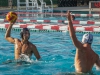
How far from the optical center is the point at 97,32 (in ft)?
40.3

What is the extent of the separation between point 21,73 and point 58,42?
15.0ft

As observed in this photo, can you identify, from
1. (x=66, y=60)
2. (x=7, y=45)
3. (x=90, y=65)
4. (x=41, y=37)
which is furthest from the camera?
(x=41, y=37)

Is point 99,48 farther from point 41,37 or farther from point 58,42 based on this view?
point 41,37

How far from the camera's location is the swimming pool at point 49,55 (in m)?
6.30

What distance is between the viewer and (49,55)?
831 cm

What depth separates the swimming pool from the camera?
6305mm

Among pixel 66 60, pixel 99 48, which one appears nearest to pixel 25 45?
pixel 66 60

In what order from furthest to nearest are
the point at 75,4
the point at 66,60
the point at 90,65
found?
the point at 75,4 < the point at 66,60 < the point at 90,65

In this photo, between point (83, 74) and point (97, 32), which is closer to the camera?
point (83, 74)

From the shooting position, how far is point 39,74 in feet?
20.3

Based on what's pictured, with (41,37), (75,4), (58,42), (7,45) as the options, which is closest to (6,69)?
(7,45)

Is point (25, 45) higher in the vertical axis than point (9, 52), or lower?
higher

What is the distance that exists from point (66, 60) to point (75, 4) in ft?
90.4

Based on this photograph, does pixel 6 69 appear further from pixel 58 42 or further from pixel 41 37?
pixel 41 37
